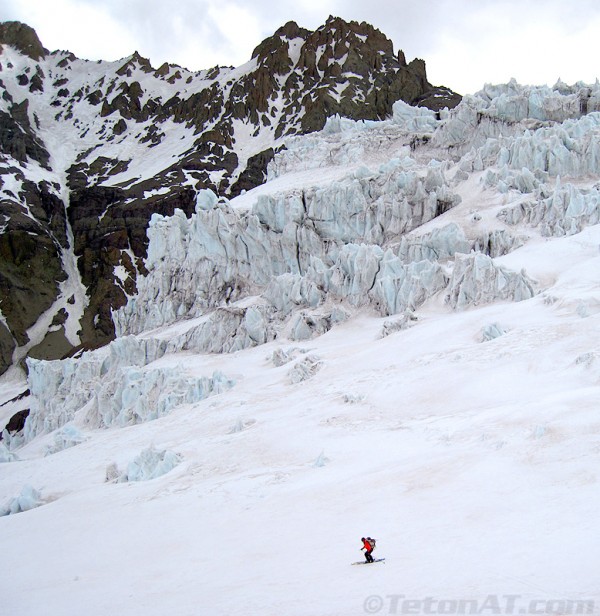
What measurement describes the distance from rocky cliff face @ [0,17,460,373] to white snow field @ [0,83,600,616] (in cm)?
6504

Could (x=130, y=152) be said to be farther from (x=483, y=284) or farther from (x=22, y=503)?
(x=22, y=503)

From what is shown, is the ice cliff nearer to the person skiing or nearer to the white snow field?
the white snow field

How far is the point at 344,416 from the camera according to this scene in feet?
77.2

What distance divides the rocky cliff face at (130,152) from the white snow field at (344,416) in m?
65.0

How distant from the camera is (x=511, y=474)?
45.4 feet

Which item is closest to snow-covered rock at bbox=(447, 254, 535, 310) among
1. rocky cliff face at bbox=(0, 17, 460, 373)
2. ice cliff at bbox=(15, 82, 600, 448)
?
ice cliff at bbox=(15, 82, 600, 448)

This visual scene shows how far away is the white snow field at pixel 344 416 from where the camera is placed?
37.5ft

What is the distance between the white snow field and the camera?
11422mm

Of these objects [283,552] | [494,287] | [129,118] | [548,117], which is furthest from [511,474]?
[129,118]

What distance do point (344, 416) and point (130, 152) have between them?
15915 centimetres

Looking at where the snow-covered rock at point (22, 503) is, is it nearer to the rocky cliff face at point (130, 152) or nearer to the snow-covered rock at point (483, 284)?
the snow-covered rock at point (483, 284)

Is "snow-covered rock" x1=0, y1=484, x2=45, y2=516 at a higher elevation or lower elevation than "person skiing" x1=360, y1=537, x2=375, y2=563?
lower

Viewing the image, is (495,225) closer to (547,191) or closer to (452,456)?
(547,191)

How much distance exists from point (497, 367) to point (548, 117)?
5688 cm
